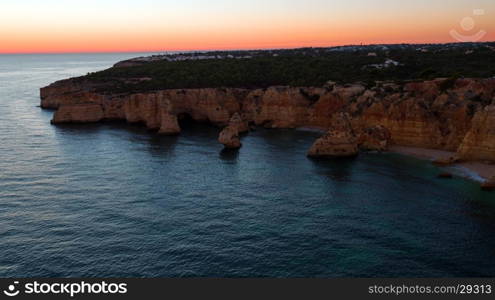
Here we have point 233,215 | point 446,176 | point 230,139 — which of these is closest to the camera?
point 233,215

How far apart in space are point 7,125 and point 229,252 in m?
89.9

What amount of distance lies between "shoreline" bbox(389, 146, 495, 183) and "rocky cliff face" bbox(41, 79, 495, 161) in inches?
65.5

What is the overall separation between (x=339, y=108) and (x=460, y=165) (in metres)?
35.2

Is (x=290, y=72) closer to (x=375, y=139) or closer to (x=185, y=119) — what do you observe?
(x=185, y=119)

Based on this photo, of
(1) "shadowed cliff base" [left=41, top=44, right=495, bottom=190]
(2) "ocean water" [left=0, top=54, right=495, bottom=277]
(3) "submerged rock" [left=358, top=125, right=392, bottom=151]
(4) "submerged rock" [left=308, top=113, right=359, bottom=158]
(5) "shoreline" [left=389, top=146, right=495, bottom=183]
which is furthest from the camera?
(3) "submerged rock" [left=358, top=125, right=392, bottom=151]

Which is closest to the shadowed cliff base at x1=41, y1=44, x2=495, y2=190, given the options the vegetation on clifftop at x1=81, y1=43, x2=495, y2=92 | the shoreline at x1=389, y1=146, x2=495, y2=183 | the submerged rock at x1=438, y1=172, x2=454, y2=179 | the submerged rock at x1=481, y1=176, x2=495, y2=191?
the shoreline at x1=389, y1=146, x2=495, y2=183

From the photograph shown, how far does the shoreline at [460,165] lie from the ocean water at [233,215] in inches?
123

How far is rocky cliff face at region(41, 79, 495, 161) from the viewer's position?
77500 mm

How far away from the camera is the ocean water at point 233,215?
37531 millimetres

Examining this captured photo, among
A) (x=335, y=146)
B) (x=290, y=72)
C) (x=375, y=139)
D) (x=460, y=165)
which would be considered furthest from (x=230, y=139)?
(x=290, y=72)

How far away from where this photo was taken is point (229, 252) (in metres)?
39.8

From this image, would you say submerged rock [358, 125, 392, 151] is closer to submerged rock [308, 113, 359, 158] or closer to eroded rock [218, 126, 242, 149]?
submerged rock [308, 113, 359, 158]

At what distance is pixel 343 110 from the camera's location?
95.8 meters

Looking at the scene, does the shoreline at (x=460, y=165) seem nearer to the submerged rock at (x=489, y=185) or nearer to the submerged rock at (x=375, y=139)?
the submerged rock at (x=375, y=139)
